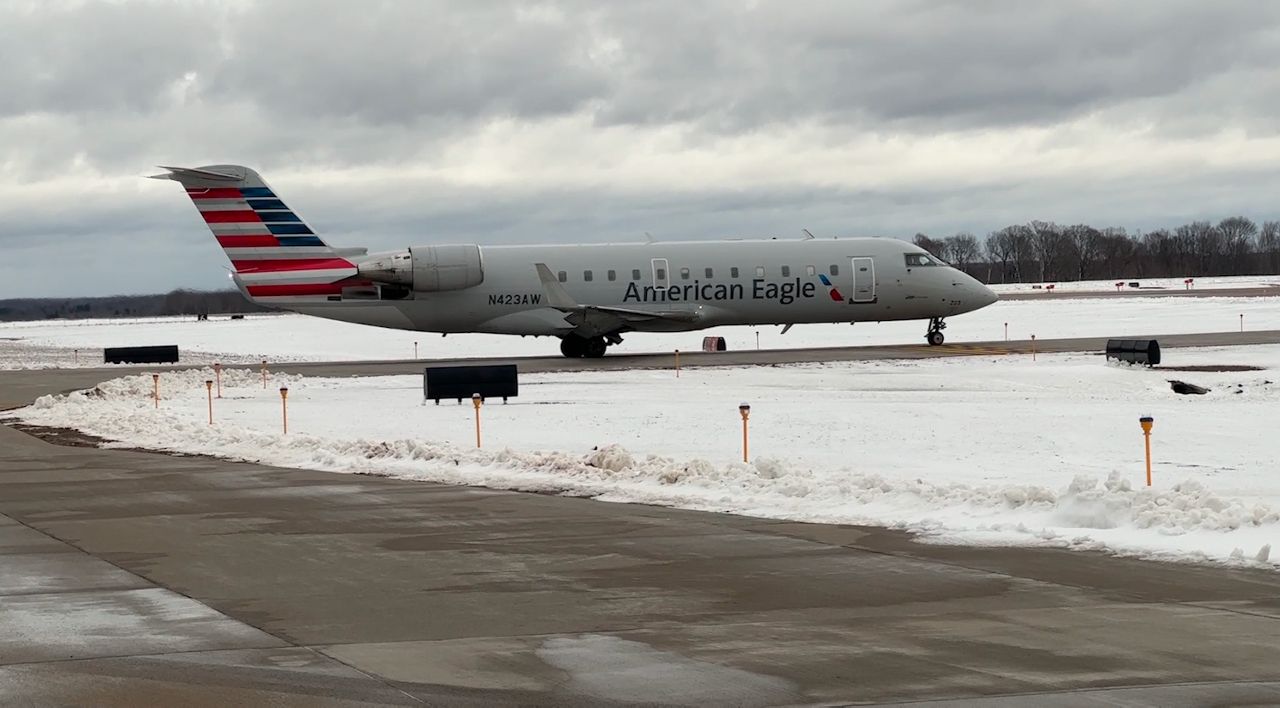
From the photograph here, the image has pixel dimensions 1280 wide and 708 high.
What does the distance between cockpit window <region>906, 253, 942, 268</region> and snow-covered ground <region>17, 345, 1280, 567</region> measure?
6.14 m

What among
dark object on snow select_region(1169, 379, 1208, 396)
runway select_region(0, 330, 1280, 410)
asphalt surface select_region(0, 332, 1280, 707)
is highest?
runway select_region(0, 330, 1280, 410)

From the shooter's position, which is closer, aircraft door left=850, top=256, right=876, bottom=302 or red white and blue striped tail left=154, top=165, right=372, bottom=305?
red white and blue striped tail left=154, top=165, right=372, bottom=305

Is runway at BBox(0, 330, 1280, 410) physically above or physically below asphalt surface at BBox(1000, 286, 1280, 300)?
below

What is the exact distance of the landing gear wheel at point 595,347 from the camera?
43531 mm

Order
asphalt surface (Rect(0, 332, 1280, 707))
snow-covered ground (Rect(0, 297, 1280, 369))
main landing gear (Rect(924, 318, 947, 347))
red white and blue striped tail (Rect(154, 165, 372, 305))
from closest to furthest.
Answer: asphalt surface (Rect(0, 332, 1280, 707)) < red white and blue striped tail (Rect(154, 165, 372, 305)) < main landing gear (Rect(924, 318, 947, 347)) < snow-covered ground (Rect(0, 297, 1280, 369))

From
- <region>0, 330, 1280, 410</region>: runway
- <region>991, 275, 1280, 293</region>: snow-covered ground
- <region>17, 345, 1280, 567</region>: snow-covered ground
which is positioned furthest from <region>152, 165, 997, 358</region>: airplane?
<region>991, 275, 1280, 293</region>: snow-covered ground

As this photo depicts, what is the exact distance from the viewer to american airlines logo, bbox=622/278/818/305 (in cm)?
4281

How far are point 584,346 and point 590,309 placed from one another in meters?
2.16

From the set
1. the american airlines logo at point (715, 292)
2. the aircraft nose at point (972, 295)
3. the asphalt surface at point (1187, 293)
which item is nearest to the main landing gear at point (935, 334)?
the aircraft nose at point (972, 295)

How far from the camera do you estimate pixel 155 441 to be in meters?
25.5

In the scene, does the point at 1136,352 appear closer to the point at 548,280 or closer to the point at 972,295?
the point at 972,295

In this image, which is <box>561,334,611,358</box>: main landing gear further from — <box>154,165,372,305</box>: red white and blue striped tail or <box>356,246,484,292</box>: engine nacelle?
<box>154,165,372,305</box>: red white and blue striped tail

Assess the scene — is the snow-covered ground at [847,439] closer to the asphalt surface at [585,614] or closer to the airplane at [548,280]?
the asphalt surface at [585,614]

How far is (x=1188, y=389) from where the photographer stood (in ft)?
99.4
